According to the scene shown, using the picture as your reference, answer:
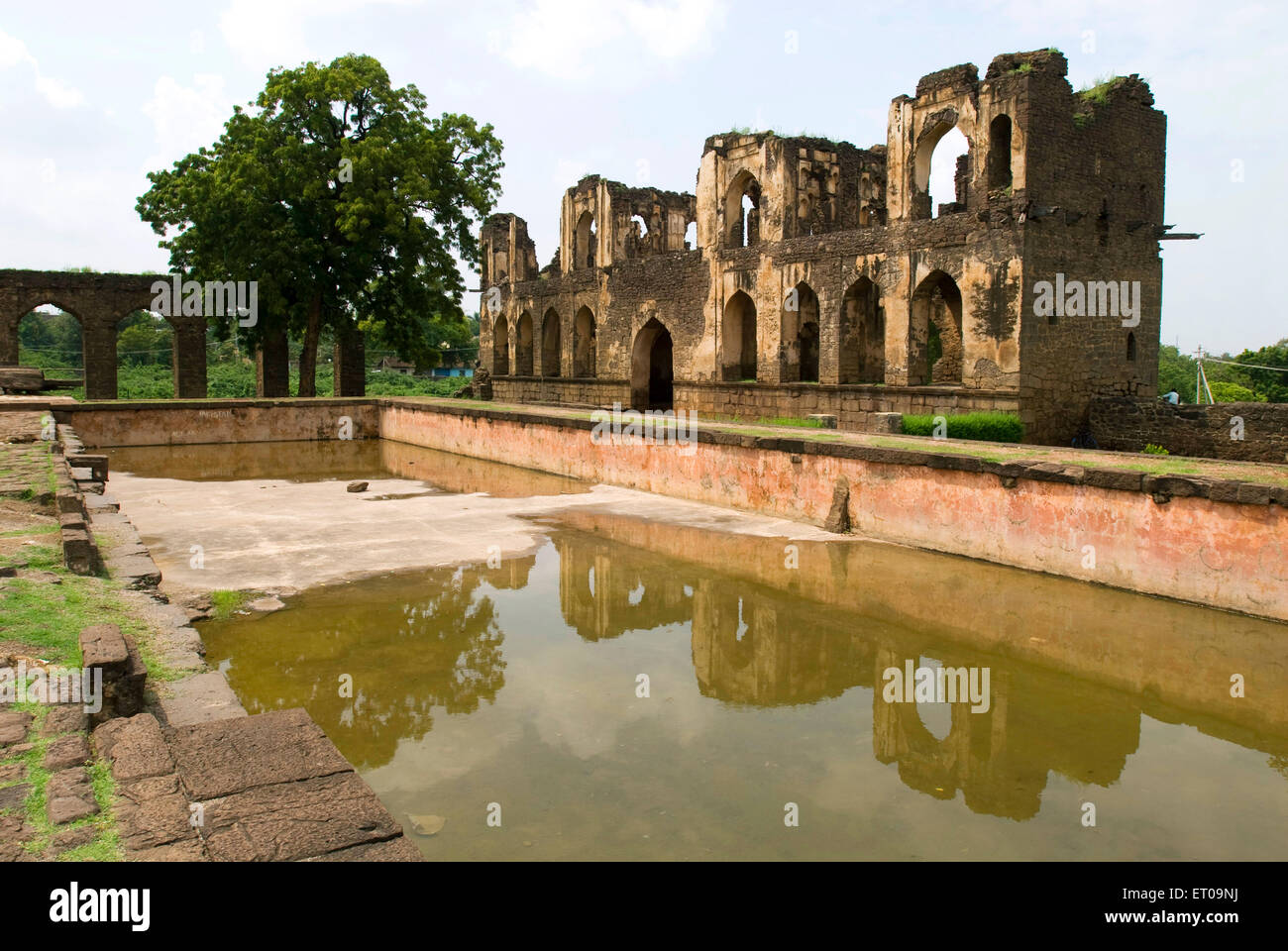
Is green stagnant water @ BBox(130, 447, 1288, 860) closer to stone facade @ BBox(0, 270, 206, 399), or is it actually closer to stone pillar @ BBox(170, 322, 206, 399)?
stone pillar @ BBox(170, 322, 206, 399)

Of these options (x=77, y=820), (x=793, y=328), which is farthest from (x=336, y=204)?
(x=77, y=820)

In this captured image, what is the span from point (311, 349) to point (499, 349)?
20.1 ft

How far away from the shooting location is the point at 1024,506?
849cm

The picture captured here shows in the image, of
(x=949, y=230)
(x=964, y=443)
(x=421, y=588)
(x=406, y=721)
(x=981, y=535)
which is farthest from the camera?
(x=949, y=230)

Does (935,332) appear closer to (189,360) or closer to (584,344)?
(584,344)

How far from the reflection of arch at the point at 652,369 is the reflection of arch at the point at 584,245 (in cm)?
326

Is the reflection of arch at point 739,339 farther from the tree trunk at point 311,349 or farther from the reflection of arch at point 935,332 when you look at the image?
the tree trunk at point 311,349

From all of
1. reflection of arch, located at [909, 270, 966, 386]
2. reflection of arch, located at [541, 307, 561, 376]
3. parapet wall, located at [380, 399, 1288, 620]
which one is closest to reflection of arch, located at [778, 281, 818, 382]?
reflection of arch, located at [909, 270, 966, 386]

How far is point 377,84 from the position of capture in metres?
24.0

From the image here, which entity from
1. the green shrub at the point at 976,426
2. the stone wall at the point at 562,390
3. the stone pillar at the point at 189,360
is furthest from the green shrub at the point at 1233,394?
the stone pillar at the point at 189,360
